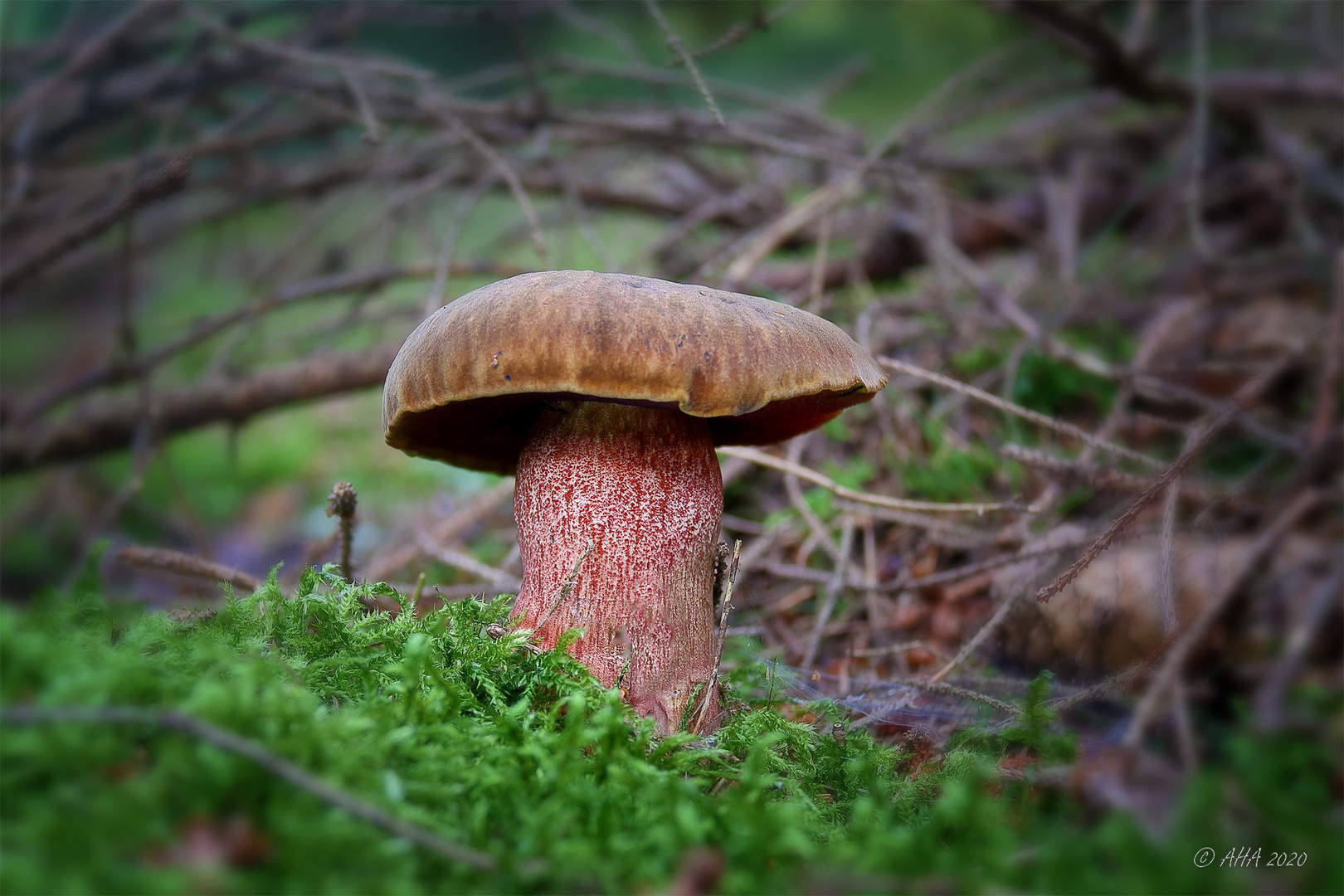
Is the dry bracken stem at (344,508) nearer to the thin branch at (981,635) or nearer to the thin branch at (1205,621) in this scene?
the thin branch at (981,635)

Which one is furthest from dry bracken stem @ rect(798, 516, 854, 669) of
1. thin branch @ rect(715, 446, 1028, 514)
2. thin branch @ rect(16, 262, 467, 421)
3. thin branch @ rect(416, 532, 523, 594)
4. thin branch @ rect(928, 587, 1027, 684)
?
thin branch @ rect(16, 262, 467, 421)

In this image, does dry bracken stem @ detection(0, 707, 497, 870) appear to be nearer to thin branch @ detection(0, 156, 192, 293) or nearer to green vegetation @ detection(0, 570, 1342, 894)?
green vegetation @ detection(0, 570, 1342, 894)

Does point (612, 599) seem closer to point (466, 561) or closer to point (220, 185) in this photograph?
point (466, 561)

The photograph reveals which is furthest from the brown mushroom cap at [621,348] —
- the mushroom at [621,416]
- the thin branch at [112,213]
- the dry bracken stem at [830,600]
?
the dry bracken stem at [830,600]

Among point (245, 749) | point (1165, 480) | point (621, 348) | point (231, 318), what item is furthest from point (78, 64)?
point (1165, 480)

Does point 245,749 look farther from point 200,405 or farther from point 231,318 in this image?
point 200,405

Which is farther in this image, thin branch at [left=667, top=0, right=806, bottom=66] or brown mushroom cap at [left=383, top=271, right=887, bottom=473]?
thin branch at [left=667, top=0, right=806, bottom=66]
